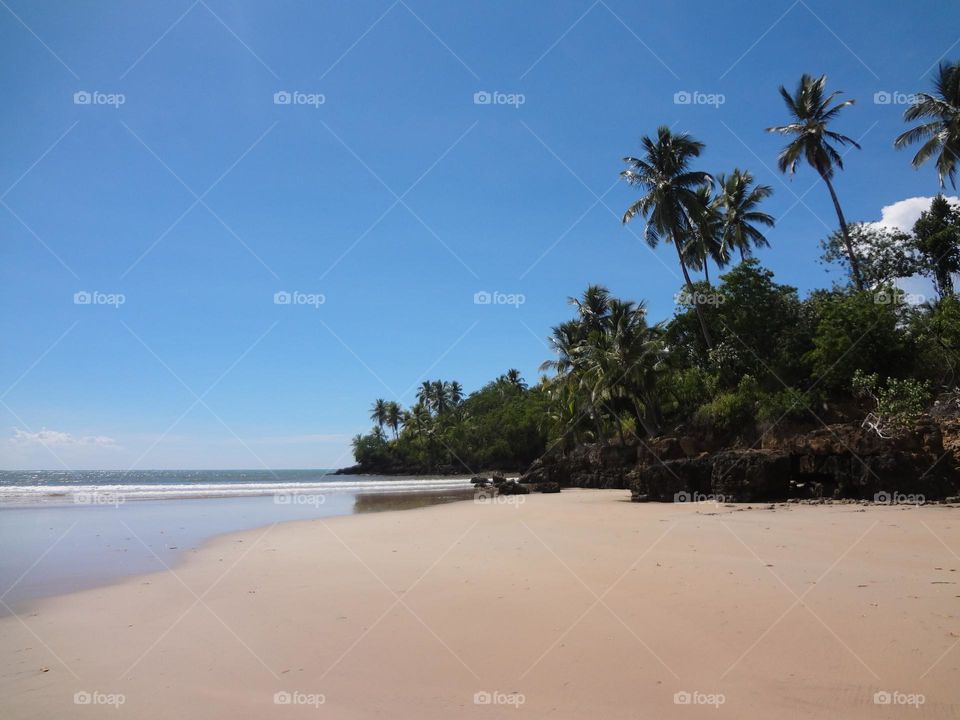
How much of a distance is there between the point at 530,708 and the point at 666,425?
29545 mm

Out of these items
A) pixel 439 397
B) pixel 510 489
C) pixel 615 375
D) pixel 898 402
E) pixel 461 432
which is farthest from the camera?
pixel 439 397

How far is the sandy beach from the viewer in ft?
13.1

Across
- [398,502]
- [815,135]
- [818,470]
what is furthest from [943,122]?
[398,502]

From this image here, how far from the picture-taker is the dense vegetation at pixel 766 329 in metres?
22.1

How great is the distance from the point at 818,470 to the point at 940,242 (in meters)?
20.9

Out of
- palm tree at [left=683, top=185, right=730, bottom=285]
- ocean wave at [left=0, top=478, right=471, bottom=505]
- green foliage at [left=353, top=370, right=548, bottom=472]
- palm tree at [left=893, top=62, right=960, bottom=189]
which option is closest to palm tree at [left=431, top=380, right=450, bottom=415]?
green foliage at [left=353, top=370, right=548, bottom=472]

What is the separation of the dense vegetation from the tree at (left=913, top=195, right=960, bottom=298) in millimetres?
71

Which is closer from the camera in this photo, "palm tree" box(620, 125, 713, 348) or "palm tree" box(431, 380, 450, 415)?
"palm tree" box(620, 125, 713, 348)

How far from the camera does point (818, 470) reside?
53.0 ft

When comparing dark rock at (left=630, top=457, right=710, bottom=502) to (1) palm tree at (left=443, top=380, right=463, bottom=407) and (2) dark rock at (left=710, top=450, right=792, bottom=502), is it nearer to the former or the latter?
(2) dark rock at (left=710, top=450, right=792, bottom=502)

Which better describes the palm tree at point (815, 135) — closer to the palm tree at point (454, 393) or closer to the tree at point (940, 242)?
the tree at point (940, 242)

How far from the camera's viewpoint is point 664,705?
3.81 metres

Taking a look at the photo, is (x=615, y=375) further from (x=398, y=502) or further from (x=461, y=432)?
(x=461, y=432)

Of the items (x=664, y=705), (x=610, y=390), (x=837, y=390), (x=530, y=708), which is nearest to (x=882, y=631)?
(x=664, y=705)
